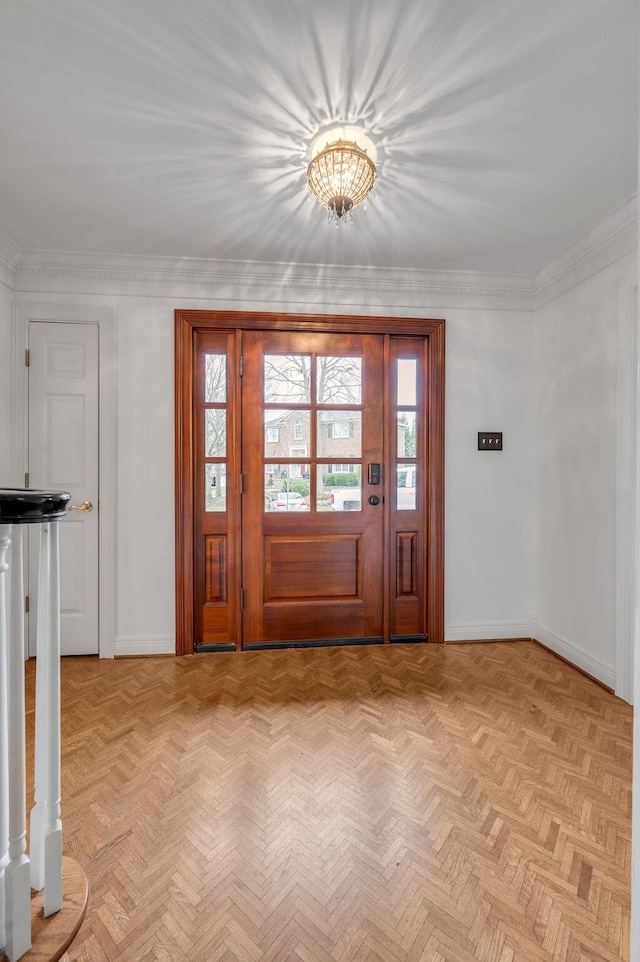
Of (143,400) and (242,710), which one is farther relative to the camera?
(143,400)

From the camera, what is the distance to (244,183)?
2203mm

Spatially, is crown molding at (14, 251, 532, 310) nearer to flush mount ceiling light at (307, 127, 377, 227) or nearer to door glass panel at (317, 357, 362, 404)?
door glass panel at (317, 357, 362, 404)

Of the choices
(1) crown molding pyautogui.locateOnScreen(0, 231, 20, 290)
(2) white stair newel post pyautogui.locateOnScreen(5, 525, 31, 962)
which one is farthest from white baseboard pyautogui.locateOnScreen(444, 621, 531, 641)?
(1) crown molding pyautogui.locateOnScreen(0, 231, 20, 290)

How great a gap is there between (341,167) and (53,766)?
2142 millimetres

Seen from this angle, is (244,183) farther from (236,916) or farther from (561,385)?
(236,916)

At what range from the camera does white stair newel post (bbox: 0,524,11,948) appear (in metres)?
0.87

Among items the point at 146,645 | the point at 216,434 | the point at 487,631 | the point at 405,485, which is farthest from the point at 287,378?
the point at 487,631

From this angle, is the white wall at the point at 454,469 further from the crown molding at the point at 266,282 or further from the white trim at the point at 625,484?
the white trim at the point at 625,484

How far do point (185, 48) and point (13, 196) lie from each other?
1.40 m

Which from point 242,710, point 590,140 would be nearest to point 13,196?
point 590,140

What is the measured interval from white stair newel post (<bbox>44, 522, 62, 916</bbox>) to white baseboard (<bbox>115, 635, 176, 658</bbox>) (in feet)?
7.06

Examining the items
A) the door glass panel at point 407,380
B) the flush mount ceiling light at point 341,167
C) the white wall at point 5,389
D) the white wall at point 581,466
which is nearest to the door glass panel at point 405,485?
the door glass panel at point 407,380

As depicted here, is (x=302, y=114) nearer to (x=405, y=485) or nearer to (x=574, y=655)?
(x=405, y=485)

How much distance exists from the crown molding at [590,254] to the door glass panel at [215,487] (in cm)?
247
